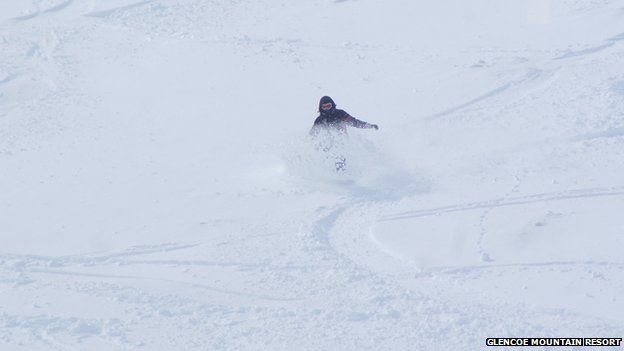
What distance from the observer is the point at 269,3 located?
21.1 m

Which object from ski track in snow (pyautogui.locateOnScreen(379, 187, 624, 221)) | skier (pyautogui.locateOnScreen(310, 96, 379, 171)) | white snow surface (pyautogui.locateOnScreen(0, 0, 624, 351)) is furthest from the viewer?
skier (pyautogui.locateOnScreen(310, 96, 379, 171))

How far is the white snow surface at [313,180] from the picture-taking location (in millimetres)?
6984

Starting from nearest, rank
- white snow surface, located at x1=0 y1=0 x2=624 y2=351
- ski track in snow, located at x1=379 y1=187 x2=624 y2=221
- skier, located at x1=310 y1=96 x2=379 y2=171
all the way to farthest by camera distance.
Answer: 1. white snow surface, located at x1=0 y1=0 x2=624 y2=351
2. ski track in snow, located at x1=379 y1=187 x2=624 y2=221
3. skier, located at x1=310 y1=96 x2=379 y2=171

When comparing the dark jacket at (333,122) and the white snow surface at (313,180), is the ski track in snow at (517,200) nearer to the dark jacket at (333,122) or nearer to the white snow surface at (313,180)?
the white snow surface at (313,180)

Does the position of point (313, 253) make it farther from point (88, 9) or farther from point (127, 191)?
point (88, 9)

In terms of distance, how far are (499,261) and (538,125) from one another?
458 cm

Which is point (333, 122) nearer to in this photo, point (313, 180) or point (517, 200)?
point (313, 180)

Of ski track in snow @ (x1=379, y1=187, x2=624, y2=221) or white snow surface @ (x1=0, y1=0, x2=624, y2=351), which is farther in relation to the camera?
ski track in snow @ (x1=379, y1=187, x2=624, y2=221)

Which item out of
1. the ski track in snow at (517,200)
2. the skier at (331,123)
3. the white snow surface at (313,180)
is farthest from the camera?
the skier at (331,123)

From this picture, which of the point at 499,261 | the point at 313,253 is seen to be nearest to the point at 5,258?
the point at 313,253

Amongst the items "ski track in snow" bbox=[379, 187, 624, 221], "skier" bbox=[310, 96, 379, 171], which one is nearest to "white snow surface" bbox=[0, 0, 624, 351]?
"ski track in snow" bbox=[379, 187, 624, 221]

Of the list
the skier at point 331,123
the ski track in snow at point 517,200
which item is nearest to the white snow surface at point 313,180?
the ski track in snow at point 517,200

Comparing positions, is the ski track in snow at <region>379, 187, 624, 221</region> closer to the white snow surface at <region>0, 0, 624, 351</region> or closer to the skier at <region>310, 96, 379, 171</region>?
the white snow surface at <region>0, 0, 624, 351</region>

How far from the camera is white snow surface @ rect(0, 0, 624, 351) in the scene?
6.98 meters
